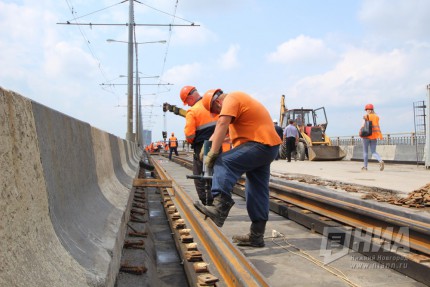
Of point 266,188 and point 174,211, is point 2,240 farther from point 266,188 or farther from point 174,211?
point 174,211

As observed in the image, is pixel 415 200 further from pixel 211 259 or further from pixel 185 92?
pixel 185 92

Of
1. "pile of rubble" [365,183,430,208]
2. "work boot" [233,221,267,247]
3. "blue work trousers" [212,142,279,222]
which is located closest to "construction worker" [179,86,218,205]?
"work boot" [233,221,267,247]

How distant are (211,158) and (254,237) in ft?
3.29

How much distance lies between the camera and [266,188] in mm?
4297

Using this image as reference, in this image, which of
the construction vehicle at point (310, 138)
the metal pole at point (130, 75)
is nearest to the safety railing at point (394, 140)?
the construction vehicle at point (310, 138)

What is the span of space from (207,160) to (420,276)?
6.85 feet

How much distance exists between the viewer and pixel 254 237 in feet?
14.2

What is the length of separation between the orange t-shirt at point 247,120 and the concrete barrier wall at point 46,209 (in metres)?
1.44

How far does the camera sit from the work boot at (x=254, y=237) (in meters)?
4.30

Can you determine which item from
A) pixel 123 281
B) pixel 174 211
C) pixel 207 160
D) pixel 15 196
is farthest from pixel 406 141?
pixel 15 196

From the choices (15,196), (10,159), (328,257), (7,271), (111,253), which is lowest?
(328,257)

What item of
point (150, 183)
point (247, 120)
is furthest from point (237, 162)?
point (150, 183)

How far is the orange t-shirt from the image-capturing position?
3.95 metres

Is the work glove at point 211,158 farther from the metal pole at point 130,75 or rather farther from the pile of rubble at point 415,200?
the metal pole at point 130,75
